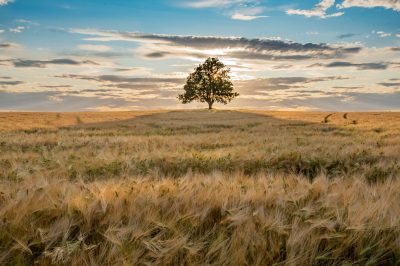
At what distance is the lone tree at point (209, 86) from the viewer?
242 feet

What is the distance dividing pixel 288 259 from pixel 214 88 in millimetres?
72151

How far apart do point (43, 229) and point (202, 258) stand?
98 cm

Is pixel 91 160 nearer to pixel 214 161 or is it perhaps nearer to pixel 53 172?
pixel 53 172

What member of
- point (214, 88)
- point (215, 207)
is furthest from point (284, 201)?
point (214, 88)

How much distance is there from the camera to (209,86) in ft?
242

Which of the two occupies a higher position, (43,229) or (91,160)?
(43,229)

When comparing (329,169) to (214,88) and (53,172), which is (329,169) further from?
(214,88)

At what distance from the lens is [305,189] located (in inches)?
138

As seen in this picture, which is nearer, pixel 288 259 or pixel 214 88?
pixel 288 259

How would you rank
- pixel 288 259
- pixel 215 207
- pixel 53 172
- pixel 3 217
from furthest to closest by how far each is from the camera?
pixel 53 172
pixel 215 207
pixel 3 217
pixel 288 259

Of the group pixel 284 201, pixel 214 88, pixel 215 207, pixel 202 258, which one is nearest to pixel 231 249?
pixel 202 258

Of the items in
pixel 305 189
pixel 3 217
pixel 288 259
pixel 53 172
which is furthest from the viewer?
pixel 53 172

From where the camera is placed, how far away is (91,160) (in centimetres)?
736

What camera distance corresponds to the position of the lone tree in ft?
242
